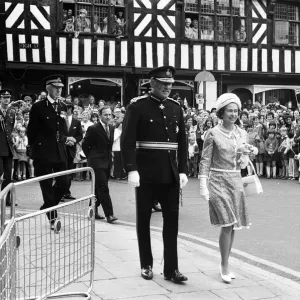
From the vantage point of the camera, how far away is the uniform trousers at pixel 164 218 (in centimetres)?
569

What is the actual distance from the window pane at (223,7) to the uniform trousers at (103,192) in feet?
60.3

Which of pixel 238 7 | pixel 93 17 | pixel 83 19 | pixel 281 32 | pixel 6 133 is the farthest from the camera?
pixel 281 32

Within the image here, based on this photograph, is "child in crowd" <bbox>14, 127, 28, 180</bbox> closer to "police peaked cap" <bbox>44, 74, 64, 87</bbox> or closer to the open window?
"police peaked cap" <bbox>44, 74, 64, 87</bbox>

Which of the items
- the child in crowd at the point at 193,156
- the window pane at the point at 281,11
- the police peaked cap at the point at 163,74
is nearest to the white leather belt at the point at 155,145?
the police peaked cap at the point at 163,74

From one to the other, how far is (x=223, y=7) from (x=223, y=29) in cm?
93

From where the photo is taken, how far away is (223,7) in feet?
87.0

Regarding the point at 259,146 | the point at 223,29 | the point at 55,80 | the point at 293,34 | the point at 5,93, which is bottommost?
the point at 259,146

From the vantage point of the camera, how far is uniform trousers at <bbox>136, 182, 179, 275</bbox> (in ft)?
18.7

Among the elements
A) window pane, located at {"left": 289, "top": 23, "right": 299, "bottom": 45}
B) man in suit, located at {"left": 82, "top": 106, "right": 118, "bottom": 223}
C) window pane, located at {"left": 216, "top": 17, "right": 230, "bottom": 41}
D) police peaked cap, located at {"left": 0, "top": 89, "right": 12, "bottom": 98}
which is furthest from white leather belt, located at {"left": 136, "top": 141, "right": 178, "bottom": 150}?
window pane, located at {"left": 289, "top": 23, "right": 299, "bottom": 45}

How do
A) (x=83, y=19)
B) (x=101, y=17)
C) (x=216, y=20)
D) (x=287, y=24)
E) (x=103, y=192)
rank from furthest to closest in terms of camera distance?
(x=287, y=24) < (x=216, y=20) < (x=101, y=17) < (x=83, y=19) < (x=103, y=192)

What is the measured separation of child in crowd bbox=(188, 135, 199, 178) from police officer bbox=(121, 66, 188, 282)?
11531 mm

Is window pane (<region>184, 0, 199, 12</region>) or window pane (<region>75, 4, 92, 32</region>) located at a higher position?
window pane (<region>184, 0, 199, 12</region>)

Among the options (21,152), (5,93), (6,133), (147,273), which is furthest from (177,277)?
(21,152)

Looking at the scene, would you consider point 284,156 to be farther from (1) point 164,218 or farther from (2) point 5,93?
(1) point 164,218
